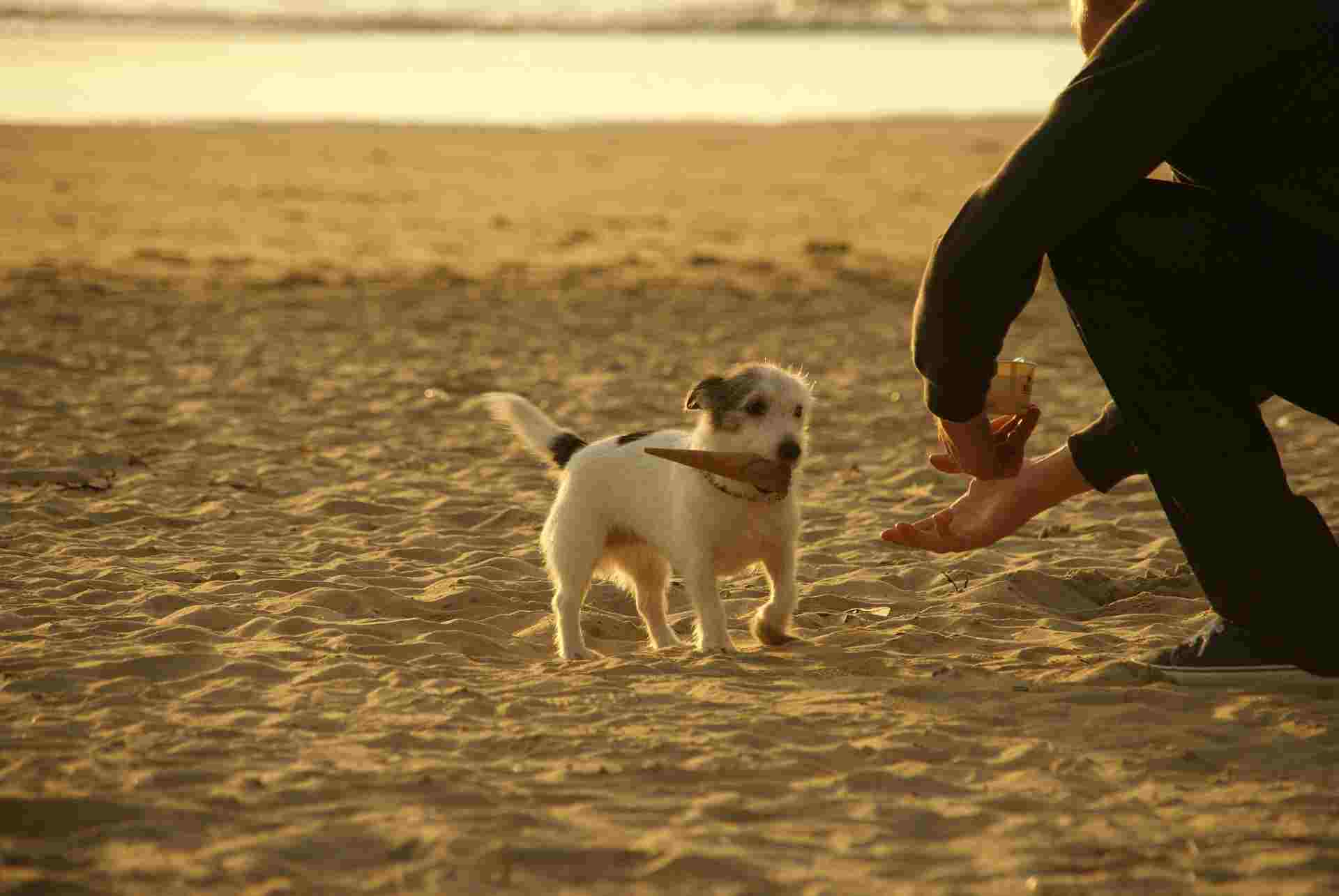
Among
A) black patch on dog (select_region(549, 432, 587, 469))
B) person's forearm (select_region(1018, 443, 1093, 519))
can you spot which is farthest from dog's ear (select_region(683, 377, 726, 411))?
person's forearm (select_region(1018, 443, 1093, 519))

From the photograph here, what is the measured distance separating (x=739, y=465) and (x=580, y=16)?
4235cm

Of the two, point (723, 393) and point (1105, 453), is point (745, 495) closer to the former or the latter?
point (723, 393)

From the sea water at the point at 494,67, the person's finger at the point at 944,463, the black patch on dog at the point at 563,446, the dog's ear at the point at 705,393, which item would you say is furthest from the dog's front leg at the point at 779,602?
the sea water at the point at 494,67

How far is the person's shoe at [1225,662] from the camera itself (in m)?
4.52

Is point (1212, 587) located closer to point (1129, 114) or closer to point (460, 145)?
point (1129, 114)

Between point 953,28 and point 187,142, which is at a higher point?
point 953,28

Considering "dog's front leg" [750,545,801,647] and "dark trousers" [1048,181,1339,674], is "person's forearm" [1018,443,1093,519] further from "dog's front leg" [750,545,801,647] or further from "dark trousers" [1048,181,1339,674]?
"dog's front leg" [750,545,801,647]

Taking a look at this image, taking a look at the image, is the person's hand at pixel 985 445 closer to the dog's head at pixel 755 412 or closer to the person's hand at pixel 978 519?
the person's hand at pixel 978 519

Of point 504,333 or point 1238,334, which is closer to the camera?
point 1238,334

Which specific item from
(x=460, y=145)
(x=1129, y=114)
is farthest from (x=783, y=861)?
(x=460, y=145)

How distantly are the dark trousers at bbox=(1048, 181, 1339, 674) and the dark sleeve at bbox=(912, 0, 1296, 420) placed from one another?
9.3 inches

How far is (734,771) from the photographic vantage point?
160 inches

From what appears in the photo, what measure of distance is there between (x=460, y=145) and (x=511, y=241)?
6653 millimetres

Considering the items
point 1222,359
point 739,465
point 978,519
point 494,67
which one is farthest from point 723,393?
point 494,67
